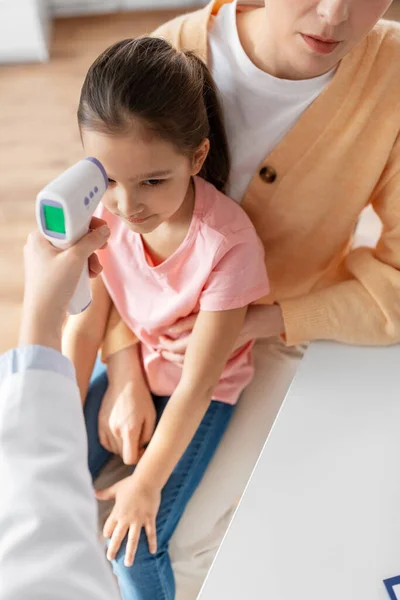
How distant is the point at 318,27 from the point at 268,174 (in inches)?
9.3

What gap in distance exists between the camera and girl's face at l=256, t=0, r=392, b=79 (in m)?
0.77

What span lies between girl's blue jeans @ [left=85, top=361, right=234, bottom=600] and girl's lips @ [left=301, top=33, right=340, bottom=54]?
1.79 ft

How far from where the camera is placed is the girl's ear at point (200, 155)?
0.88 metres

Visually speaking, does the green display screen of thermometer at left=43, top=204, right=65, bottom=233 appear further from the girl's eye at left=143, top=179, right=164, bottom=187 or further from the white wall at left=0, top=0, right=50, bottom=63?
the white wall at left=0, top=0, right=50, bottom=63

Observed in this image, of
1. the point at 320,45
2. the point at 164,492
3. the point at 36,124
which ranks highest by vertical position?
the point at 320,45

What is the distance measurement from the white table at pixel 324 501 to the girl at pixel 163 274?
0.18 meters

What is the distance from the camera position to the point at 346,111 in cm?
91

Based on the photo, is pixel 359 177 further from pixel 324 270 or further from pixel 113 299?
pixel 113 299

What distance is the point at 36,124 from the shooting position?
227 centimetres

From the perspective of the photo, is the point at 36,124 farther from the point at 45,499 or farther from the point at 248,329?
the point at 45,499

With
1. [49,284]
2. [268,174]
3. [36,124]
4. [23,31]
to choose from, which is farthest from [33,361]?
[23,31]

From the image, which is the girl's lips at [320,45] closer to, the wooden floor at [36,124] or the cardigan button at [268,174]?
the cardigan button at [268,174]

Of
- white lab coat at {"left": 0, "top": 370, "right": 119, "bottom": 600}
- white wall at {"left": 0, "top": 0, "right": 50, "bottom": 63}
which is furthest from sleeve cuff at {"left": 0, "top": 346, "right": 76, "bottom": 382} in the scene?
white wall at {"left": 0, "top": 0, "right": 50, "bottom": 63}

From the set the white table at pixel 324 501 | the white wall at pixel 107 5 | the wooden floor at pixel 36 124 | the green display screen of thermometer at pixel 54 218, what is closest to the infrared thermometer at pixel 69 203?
the green display screen of thermometer at pixel 54 218
